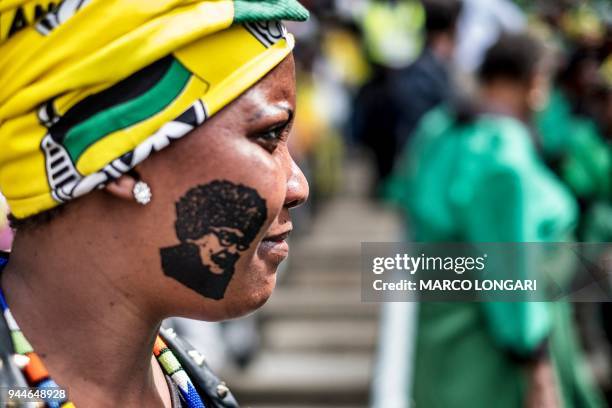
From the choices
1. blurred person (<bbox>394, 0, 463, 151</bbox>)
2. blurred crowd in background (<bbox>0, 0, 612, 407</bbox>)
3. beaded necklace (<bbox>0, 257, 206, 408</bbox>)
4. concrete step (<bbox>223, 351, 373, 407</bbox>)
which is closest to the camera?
beaded necklace (<bbox>0, 257, 206, 408</bbox>)

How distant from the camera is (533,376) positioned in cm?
398

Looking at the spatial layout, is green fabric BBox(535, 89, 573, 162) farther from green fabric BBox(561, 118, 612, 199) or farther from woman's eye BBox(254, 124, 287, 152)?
woman's eye BBox(254, 124, 287, 152)

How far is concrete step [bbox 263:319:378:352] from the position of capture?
22.6 ft

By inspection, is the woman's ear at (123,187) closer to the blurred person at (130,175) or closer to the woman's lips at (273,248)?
the blurred person at (130,175)

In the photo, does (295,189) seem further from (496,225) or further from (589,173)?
(589,173)

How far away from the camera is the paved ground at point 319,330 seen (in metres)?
6.29

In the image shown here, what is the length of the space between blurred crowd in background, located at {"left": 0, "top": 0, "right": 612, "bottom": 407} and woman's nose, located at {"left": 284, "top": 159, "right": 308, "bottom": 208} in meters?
1.39

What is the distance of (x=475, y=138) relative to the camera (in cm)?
423

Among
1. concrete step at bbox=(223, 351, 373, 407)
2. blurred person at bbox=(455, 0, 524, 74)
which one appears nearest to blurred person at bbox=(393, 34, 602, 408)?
concrete step at bbox=(223, 351, 373, 407)

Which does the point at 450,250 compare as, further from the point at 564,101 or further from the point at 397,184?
the point at 564,101

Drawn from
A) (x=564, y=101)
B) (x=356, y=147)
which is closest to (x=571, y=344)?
(x=564, y=101)

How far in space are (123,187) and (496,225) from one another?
264cm

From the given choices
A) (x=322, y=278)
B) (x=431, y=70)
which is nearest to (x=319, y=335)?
(x=322, y=278)

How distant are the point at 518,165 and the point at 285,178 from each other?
2.46 m
